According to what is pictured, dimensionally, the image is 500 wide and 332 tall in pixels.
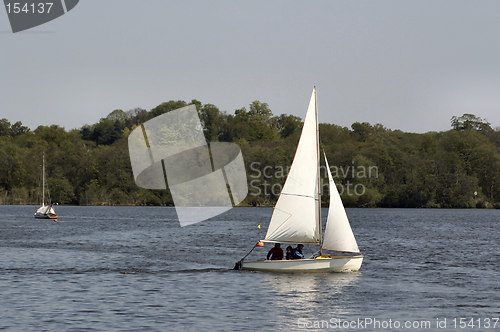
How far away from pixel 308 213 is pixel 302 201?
0.77 meters

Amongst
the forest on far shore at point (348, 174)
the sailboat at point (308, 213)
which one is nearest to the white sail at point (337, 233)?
the sailboat at point (308, 213)

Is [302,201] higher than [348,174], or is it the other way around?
[348,174]

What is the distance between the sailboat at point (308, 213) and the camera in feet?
140

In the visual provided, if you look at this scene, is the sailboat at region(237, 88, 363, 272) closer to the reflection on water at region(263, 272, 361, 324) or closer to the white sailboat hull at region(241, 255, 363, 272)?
the white sailboat hull at region(241, 255, 363, 272)

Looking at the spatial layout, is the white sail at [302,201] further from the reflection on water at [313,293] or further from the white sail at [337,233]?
the reflection on water at [313,293]

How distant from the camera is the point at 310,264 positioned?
4134 centimetres

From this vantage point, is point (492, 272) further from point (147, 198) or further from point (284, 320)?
point (147, 198)

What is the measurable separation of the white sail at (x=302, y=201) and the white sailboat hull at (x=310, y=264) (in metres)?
1.70

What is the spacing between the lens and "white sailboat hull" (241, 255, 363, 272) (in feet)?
136

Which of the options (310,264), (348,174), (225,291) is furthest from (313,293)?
(348,174)

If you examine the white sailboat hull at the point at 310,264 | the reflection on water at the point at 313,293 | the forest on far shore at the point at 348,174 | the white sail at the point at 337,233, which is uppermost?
the forest on far shore at the point at 348,174

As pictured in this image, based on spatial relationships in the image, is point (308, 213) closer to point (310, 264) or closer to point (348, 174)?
point (310, 264)

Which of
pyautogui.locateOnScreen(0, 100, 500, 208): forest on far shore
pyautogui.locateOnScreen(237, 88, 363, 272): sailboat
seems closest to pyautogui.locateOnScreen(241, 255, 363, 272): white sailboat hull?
pyautogui.locateOnScreen(237, 88, 363, 272): sailboat

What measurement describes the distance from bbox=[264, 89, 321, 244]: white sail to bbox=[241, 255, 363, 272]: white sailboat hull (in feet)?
5.57
